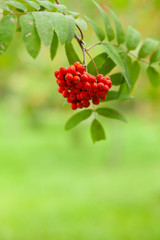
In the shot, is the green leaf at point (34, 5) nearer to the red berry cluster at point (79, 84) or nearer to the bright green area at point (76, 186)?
the red berry cluster at point (79, 84)

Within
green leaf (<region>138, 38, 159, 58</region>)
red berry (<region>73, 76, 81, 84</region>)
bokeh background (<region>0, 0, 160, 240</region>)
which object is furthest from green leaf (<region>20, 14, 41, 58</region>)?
bokeh background (<region>0, 0, 160, 240</region>)

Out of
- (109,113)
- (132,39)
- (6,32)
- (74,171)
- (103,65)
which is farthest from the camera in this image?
(74,171)

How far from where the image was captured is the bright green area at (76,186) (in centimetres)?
566

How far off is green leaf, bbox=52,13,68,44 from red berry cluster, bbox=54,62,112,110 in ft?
0.34

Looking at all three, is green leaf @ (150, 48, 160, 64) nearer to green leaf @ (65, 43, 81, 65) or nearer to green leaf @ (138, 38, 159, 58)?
green leaf @ (138, 38, 159, 58)

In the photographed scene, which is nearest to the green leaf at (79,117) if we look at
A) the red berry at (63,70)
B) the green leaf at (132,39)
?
the green leaf at (132,39)

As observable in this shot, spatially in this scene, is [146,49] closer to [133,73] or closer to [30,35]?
[133,73]

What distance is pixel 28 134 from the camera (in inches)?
617

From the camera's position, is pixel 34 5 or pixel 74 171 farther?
pixel 74 171

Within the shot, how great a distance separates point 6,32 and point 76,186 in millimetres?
7790

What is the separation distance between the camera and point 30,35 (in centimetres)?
107

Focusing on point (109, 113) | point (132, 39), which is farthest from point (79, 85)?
point (132, 39)

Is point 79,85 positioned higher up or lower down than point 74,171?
higher up

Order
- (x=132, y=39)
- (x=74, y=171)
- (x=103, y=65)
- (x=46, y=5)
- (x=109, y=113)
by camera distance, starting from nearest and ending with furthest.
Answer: (x=46, y=5) → (x=103, y=65) → (x=109, y=113) → (x=132, y=39) → (x=74, y=171)
